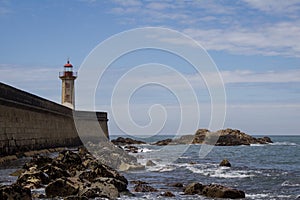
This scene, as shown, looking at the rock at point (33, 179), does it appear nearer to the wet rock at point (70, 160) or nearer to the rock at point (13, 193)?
the rock at point (13, 193)

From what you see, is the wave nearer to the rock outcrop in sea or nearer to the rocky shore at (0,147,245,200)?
the rocky shore at (0,147,245,200)

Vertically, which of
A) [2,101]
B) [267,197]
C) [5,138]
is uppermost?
[2,101]

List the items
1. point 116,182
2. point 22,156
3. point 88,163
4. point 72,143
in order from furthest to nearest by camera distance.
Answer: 1. point 72,143
2. point 22,156
3. point 88,163
4. point 116,182

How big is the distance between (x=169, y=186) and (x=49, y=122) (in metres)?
15.5

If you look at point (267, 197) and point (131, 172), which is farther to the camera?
point (131, 172)

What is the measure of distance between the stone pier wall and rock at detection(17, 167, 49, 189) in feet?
20.5

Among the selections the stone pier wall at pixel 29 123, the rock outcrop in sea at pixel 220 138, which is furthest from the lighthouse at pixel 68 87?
the rock outcrop in sea at pixel 220 138

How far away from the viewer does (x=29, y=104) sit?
22578 mm

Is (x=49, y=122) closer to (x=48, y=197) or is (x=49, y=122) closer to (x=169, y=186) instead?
(x=169, y=186)

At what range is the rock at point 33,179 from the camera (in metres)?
11.2

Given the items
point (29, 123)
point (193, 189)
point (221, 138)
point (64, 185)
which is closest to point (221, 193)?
point (193, 189)

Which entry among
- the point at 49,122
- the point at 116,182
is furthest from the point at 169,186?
the point at 49,122

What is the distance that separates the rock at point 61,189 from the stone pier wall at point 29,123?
27.2ft

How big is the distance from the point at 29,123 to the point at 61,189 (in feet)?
43.7
